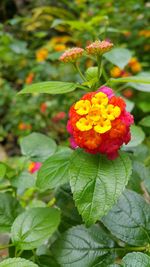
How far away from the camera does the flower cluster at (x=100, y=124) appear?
0.74m

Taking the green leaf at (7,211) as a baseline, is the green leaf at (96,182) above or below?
above

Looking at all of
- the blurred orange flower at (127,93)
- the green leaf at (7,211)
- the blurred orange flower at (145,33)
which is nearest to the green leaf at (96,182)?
the green leaf at (7,211)

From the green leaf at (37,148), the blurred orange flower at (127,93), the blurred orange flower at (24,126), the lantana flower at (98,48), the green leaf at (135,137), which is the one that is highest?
the lantana flower at (98,48)

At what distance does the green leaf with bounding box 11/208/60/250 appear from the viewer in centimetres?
83

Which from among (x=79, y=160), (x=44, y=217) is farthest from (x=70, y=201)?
(x=79, y=160)

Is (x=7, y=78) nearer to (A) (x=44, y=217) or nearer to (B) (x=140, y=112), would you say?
(B) (x=140, y=112)

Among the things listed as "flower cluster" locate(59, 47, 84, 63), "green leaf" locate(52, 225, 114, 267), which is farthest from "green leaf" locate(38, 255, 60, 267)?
"flower cluster" locate(59, 47, 84, 63)

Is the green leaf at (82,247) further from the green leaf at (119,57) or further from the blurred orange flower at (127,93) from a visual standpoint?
the blurred orange flower at (127,93)

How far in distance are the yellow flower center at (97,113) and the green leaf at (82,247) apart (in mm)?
256

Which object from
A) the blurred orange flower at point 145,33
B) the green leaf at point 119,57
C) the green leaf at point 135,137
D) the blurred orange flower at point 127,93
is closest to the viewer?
the green leaf at point 135,137

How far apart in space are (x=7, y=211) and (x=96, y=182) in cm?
28

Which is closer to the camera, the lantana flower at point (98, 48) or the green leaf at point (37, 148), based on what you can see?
the lantana flower at point (98, 48)

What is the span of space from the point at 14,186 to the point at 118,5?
2.63 m

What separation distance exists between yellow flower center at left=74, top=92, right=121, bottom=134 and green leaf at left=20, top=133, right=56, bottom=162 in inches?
12.8
